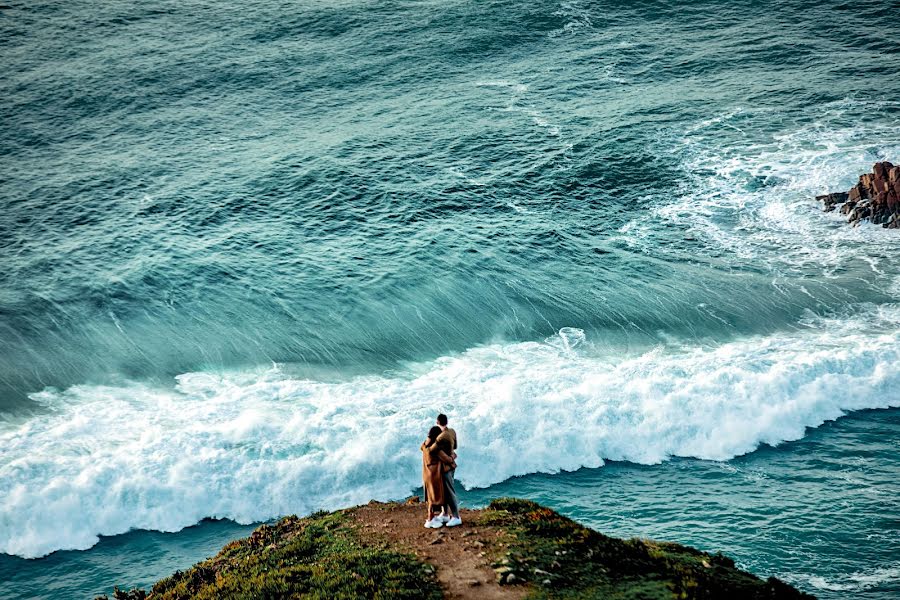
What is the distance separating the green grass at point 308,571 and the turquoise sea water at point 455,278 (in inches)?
170

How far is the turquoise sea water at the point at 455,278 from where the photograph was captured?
2592 cm

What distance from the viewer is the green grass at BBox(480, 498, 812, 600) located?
16141mm

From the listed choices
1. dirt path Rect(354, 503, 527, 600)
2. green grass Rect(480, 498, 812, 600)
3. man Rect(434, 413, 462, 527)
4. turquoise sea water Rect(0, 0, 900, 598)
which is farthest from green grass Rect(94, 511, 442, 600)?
turquoise sea water Rect(0, 0, 900, 598)

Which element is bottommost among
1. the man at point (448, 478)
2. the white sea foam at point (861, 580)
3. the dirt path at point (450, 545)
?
the white sea foam at point (861, 580)

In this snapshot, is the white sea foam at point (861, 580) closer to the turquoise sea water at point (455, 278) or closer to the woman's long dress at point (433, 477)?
the turquoise sea water at point (455, 278)

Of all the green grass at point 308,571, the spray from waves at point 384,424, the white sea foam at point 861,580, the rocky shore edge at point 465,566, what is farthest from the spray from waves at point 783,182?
the green grass at point 308,571

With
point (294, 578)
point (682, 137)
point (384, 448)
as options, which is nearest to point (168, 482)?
point (384, 448)

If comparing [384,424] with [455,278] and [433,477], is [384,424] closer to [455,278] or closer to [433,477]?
[433,477]

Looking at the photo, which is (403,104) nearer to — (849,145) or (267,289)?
(267,289)

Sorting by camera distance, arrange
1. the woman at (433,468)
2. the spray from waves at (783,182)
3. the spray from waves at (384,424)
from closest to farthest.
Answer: the woman at (433,468)
the spray from waves at (384,424)
the spray from waves at (783,182)

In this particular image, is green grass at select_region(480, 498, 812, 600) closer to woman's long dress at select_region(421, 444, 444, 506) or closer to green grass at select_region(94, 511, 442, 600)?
woman's long dress at select_region(421, 444, 444, 506)

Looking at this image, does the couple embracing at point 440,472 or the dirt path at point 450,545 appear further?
the couple embracing at point 440,472

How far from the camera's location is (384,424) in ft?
94.5

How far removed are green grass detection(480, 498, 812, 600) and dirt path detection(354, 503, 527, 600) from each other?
36 centimetres
